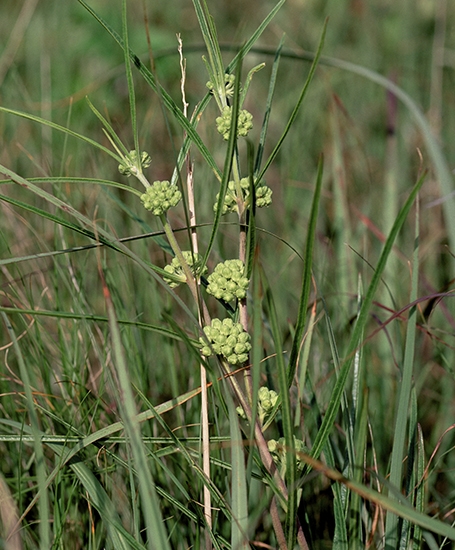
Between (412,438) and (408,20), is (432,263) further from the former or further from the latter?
(408,20)

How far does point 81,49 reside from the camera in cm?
270

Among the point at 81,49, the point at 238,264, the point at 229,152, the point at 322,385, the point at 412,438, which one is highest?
the point at 81,49

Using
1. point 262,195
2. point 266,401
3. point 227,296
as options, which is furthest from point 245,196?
point 266,401

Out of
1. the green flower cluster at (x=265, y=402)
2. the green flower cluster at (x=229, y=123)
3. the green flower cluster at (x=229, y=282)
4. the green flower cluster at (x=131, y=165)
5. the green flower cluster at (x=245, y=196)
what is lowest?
the green flower cluster at (x=265, y=402)

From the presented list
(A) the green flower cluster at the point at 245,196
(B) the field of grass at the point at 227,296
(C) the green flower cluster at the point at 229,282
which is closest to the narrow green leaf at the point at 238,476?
(B) the field of grass at the point at 227,296

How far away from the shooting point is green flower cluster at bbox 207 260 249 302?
2.17 ft

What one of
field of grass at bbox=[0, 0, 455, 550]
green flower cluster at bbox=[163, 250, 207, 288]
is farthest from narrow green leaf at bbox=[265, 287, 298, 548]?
green flower cluster at bbox=[163, 250, 207, 288]

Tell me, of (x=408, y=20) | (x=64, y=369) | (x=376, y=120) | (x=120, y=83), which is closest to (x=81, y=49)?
(x=120, y=83)

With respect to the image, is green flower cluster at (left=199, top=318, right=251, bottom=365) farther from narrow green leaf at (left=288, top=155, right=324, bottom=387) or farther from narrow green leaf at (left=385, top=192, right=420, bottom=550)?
narrow green leaf at (left=385, top=192, right=420, bottom=550)

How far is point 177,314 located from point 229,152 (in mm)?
947

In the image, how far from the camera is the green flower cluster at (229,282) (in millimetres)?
662

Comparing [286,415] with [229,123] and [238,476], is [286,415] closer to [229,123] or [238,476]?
[238,476]

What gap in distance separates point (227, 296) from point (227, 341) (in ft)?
0.16

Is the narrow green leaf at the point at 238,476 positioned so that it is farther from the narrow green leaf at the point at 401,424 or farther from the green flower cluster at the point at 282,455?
the narrow green leaf at the point at 401,424
